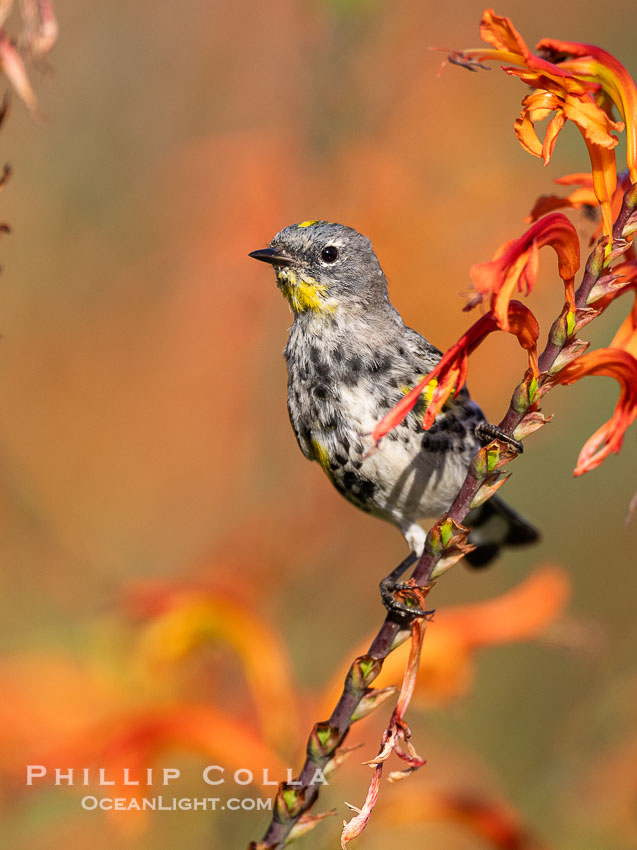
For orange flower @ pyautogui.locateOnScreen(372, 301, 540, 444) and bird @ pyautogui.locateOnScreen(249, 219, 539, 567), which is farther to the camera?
bird @ pyautogui.locateOnScreen(249, 219, 539, 567)

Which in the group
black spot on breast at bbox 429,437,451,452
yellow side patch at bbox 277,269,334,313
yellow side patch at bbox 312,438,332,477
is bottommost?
yellow side patch at bbox 312,438,332,477

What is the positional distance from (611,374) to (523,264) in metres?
0.28

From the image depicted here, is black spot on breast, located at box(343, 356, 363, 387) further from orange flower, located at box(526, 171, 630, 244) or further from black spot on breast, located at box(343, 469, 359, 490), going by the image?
orange flower, located at box(526, 171, 630, 244)

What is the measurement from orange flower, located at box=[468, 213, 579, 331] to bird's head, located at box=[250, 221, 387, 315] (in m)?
Result: 1.72

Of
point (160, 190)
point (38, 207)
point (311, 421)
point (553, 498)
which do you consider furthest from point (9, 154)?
point (553, 498)

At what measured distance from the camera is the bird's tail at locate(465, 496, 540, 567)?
3.84 meters

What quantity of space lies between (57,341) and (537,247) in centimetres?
335

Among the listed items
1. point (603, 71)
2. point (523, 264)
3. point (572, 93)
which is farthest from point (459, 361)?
point (603, 71)

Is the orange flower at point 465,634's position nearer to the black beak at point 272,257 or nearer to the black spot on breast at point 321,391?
the black spot on breast at point 321,391

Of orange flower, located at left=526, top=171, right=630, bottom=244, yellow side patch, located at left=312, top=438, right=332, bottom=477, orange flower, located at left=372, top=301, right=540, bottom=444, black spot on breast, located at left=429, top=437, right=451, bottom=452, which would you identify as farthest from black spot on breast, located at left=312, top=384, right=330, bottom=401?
orange flower, located at left=372, top=301, right=540, bottom=444

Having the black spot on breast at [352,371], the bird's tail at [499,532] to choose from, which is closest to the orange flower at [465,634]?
the black spot on breast at [352,371]

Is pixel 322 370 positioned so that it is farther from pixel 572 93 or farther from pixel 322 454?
pixel 572 93

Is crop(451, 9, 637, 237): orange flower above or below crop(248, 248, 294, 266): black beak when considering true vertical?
above

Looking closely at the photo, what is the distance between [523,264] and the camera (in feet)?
5.44
